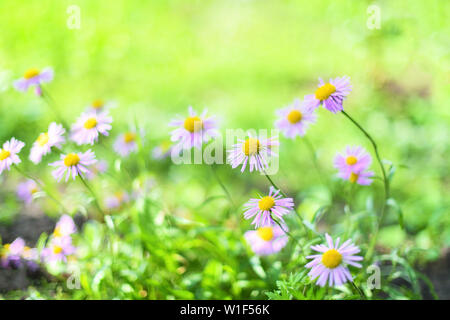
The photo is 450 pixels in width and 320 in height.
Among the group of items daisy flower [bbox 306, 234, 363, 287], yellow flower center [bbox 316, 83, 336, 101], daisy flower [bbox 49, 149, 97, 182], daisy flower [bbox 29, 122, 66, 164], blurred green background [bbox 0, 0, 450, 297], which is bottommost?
daisy flower [bbox 306, 234, 363, 287]

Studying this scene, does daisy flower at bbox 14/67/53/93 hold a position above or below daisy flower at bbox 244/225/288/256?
above

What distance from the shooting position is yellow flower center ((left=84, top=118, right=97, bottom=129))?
53.1 inches

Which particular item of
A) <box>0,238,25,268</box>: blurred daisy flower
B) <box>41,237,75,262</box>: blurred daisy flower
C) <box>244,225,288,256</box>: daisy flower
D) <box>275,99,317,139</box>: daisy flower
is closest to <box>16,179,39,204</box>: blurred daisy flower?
<box>0,238,25,268</box>: blurred daisy flower

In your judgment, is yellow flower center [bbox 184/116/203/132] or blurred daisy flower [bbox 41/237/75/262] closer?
yellow flower center [bbox 184/116/203/132]

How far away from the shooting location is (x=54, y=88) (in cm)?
355

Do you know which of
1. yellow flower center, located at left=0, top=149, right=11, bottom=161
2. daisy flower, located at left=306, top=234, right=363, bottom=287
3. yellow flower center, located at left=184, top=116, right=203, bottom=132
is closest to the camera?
daisy flower, located at left=306, top=234, right=363, bottom=287

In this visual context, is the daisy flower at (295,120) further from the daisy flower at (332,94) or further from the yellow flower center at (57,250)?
the yellow flower center at (57,250)

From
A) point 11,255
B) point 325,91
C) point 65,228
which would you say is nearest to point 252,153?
point 325,91

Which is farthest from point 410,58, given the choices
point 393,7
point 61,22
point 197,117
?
point 61,22

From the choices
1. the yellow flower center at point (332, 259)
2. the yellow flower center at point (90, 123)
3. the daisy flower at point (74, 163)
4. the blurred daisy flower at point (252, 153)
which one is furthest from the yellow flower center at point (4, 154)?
the yellow flower center at point (332, 259)

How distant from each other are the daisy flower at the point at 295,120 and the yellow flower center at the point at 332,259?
464mm

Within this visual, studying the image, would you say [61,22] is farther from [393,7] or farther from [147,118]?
[393,7]

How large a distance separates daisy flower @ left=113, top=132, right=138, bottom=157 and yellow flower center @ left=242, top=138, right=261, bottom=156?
723mm

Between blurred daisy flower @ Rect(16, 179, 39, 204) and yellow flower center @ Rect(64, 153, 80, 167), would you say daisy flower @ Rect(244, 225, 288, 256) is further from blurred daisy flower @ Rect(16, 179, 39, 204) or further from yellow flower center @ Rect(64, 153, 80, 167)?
blurred daisy flower @ Rect(16, 179, 39, 204)
